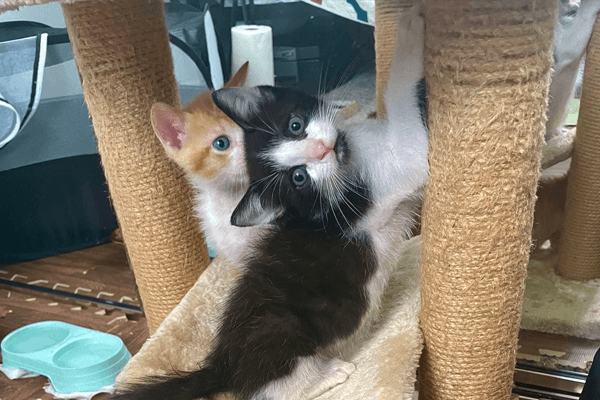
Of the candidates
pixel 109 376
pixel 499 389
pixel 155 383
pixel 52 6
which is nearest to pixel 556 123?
pixel 499 389

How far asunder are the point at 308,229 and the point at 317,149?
0.50ft

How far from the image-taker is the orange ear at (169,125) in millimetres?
757

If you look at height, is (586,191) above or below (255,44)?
below

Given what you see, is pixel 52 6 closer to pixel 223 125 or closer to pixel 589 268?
pixel 223 125

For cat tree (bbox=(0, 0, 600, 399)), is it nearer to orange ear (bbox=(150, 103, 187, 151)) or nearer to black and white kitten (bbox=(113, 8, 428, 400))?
black and white kitten (bbox=(113, 8, 428, 400))

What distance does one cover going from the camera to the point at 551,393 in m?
1.23

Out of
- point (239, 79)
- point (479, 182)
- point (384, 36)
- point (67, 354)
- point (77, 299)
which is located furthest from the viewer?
point (77, 299)

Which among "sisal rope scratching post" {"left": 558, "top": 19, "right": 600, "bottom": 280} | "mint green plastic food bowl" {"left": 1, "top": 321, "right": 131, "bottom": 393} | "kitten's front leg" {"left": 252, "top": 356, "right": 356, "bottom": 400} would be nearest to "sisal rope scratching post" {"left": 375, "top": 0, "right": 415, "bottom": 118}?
"sisal rope scratching post" {"left": 558, "top": 19, "right": 600, "bottom": 280}

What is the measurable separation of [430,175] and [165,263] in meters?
0.59

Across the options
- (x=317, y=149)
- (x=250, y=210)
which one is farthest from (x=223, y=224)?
(x=317, y=149)

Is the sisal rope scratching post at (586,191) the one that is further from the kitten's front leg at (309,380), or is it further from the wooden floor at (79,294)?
the wooden floor at (79,294)

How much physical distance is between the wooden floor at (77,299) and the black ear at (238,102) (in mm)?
1033

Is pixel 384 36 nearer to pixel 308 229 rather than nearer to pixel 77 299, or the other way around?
pixel 308 229

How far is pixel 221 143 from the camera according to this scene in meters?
0.77
